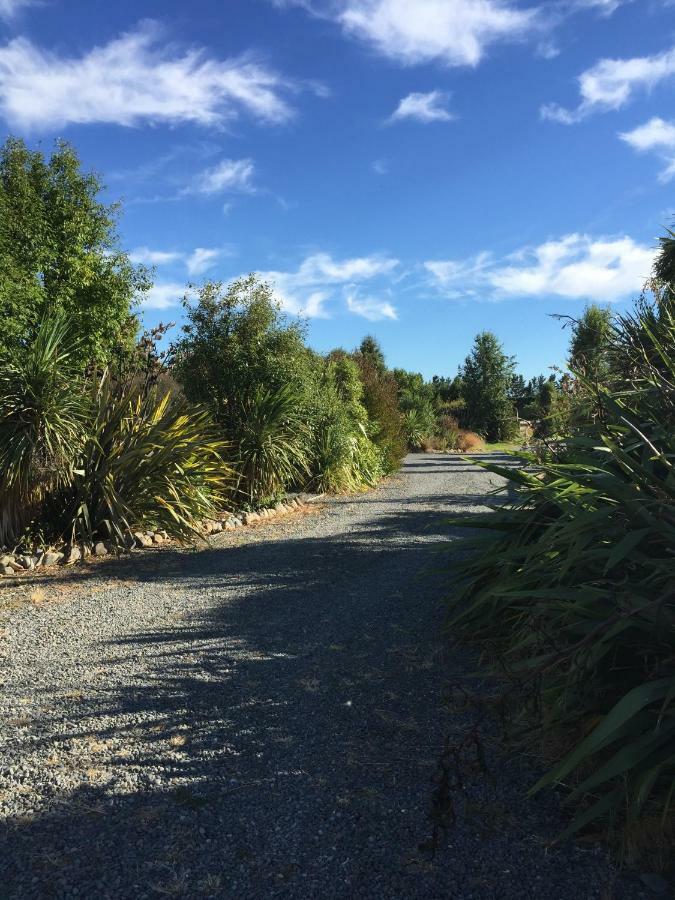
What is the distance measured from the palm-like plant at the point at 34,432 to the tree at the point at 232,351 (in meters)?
3.81

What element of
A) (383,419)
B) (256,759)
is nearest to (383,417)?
(383,419)

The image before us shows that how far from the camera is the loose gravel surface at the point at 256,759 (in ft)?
6.91

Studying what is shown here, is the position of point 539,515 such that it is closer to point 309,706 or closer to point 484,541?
point 484,541

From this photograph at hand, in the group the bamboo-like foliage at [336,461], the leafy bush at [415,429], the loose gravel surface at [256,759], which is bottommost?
the loose gravel surface at [256,759]

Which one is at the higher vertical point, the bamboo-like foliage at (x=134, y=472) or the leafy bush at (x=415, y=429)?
the leafy bush at (x=415, y=429)

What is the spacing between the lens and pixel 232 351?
1112cm

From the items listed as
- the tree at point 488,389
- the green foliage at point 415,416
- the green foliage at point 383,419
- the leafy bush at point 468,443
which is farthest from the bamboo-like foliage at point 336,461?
the tree at point 488,389

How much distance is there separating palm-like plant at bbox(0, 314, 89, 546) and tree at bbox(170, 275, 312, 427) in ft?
12.5

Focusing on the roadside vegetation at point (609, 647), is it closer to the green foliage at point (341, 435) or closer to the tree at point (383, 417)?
the green foliage at point (341, 435)

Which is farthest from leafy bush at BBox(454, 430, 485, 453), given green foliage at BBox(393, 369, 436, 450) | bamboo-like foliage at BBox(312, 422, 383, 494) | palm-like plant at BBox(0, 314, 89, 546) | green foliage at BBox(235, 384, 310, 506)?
palm-like plant at BBox(0, 314, 89, 546)

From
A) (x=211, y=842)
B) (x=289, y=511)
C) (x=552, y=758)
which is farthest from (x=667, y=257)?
(x=211, y=842)

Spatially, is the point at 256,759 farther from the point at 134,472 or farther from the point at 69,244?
the point at 69,244

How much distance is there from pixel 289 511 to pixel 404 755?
8103 mm

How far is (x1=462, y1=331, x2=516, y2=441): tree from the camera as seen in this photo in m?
35.9
